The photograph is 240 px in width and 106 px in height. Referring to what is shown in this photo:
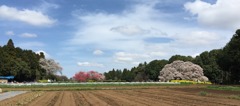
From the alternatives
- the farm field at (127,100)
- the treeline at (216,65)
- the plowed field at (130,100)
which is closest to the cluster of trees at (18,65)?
the treeline at (216,65)

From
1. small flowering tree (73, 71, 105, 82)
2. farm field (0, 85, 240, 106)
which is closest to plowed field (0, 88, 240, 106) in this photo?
farm field (0, 85, 240, 106)

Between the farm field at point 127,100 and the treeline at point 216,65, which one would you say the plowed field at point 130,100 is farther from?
the treeline at point 216,65

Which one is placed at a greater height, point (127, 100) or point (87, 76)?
point (87, 76)

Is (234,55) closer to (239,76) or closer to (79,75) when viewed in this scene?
(239,76)

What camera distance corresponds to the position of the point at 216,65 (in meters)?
108

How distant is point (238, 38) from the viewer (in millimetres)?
78312

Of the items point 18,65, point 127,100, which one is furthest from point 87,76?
point 127,100

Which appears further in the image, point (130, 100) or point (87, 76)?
point (87, 76)

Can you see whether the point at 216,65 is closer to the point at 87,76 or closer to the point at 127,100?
the point at 87,76

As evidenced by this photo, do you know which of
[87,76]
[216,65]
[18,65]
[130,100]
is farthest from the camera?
[87,76]

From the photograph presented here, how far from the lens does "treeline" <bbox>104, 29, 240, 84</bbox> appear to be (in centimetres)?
7794

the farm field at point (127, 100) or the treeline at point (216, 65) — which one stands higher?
the treeline at point (216, 65)

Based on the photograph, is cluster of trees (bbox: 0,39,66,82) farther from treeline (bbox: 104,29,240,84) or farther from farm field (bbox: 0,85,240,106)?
farm field (bbox: 0,85,240,106)

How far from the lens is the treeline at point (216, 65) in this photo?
77938mm
